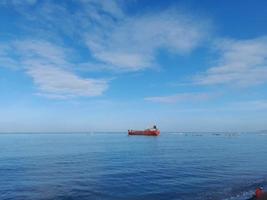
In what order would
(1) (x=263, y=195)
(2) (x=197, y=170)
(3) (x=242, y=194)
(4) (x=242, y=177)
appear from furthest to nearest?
(2) (x=197, y=170)
(4) (x=242, y=177)
(3) (x=242, y=194)
(1) (x=263, y=195)

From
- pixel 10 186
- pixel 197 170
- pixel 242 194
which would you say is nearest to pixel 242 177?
pixel 197 170

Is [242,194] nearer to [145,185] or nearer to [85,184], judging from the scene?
[145,185]

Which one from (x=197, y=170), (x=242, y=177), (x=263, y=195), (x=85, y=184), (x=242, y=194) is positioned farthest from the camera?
(x=197, y=170)

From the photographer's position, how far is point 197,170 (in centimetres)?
4222

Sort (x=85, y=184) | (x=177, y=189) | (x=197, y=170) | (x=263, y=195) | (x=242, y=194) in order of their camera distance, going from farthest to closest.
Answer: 1. (x=197, y=170)
2. (x=85, y=184)
3. (x=177, y=189)
4. (x=242, y=194)
5. (x=263, y=195)

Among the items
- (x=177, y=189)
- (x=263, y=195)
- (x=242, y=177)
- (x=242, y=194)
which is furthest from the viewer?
(x=242, y=177)

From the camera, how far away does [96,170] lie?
139 ft

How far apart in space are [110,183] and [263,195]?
15628 mm

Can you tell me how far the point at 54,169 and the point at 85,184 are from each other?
12.4 m

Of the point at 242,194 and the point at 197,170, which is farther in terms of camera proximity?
the point at 197,170

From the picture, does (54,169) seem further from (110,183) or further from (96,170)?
(110,183)

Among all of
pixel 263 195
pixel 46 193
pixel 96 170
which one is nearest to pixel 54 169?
pixel 96 170

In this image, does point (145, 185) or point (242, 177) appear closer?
point (145, 185)

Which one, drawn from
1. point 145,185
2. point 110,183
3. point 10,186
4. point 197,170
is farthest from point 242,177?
point 10,186
